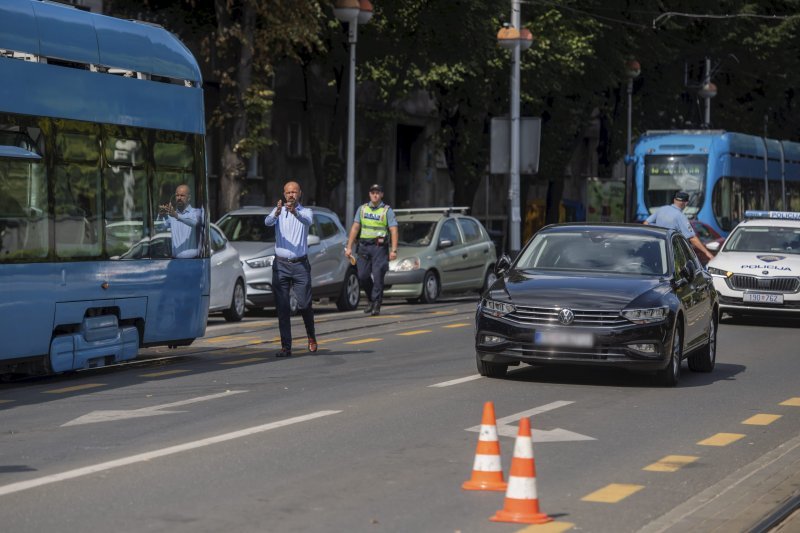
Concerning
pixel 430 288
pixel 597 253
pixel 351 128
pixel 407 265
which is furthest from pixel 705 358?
pixel 351 128

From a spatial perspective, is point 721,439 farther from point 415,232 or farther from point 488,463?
point 415,232

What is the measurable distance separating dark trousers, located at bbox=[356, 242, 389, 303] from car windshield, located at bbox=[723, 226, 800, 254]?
16.7ft

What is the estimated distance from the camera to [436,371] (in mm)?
16609

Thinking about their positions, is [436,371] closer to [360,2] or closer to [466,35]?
[360,2]

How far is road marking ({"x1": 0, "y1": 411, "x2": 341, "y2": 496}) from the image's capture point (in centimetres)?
925

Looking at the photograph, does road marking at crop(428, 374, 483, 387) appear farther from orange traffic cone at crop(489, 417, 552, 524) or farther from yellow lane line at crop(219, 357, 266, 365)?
orange traffic cone at crop(489, 417, 552, 524)

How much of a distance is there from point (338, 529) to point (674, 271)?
28.3 feet

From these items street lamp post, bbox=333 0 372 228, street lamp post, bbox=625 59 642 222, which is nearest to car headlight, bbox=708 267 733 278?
street lamp post, bbox=333 0 372 228

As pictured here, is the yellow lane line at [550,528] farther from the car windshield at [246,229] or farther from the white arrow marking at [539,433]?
the car windshield at [246,229]

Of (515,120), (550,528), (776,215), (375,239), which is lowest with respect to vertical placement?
(550,528)

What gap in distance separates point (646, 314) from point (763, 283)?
992cm

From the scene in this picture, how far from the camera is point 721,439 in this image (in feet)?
38.7

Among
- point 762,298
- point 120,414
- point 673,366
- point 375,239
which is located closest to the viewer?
point 120,414

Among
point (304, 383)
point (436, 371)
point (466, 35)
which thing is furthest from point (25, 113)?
point (466, 35)
